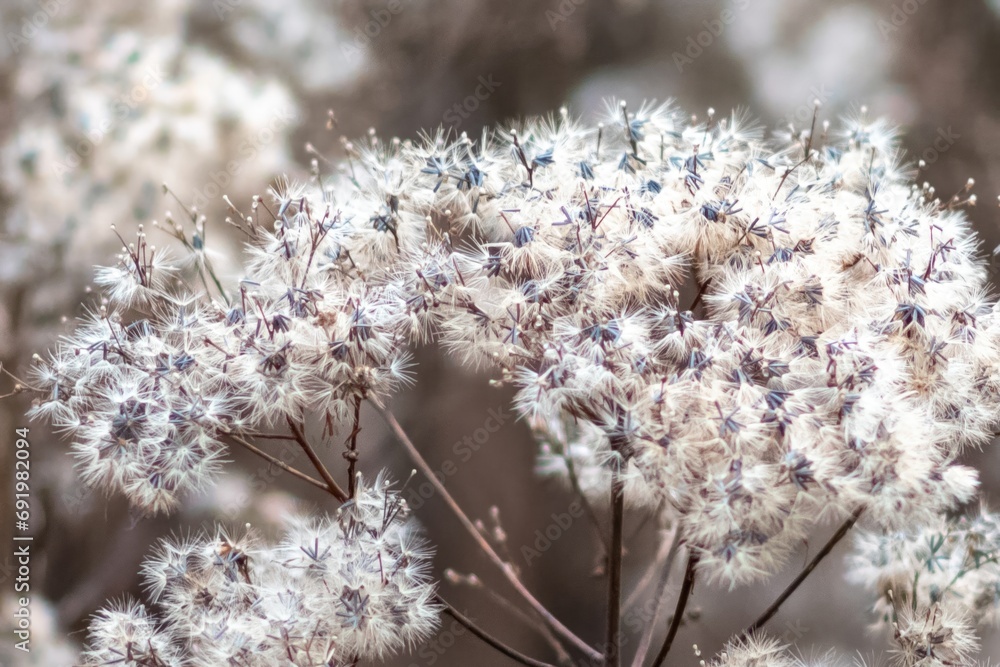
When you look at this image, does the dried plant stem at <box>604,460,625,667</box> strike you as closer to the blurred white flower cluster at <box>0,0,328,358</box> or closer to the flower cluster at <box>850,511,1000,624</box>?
the flower cluster at <box>850,511,1000,624</box>

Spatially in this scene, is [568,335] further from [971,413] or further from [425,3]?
[425,3]

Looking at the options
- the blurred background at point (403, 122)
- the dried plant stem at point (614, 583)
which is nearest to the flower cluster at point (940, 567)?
the dried plant stem at point (614, 583)

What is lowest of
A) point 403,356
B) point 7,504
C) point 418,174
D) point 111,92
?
point 403,356

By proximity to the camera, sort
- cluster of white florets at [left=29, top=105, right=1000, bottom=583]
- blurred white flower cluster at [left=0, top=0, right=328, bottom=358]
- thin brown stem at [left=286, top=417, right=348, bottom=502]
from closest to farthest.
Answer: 1. cluster of white florets at [left=29, top=105, right=1000, bottom=583]
2. thin brown stem at [left=286, top=417, right=348, bottom=502]
3. blurred white flower cluster at [left=0, top=0, right=328, bottom=358]

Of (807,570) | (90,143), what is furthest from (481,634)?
(90,143)

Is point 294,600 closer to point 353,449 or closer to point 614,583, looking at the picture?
point 353,449

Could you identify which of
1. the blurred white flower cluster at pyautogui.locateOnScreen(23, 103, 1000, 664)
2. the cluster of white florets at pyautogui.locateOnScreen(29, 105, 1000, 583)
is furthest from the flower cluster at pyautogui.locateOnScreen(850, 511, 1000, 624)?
the cluster of white florets at pyautogui.locateOnScreen(29, 105, 1000, 583)

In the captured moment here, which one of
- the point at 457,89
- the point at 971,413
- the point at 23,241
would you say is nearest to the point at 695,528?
the point at 971,413
